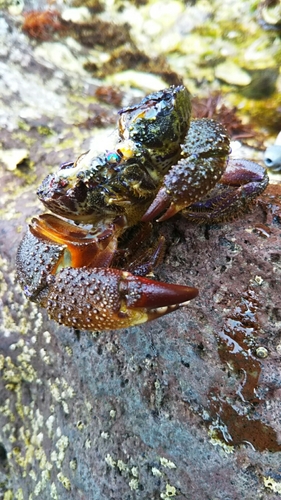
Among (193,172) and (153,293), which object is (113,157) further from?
(153,293)

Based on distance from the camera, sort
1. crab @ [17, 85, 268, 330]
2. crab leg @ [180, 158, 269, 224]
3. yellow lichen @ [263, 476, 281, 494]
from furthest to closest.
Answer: crab leg @ [180, 158, 269, 224]
crab @ [17, 85, 268, 330]
yellow lichen @ [263, 476, 281, 494]

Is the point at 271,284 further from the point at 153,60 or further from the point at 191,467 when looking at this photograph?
the point at 153,60

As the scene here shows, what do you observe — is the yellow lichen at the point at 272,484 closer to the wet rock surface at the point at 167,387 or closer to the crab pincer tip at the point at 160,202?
the wet rock surface at the point at 167,387

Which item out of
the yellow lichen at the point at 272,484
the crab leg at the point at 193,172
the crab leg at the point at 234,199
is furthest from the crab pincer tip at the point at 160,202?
the yellow lichen at the point at 272,484

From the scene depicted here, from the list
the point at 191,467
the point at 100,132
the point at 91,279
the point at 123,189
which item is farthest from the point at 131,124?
the point at 100,132

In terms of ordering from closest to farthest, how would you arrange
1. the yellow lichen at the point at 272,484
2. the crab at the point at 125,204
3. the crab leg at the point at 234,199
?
1. the yellow lichen at the point at 272,484
2. the crab at the point at 125,204
3. the crab leg at the point at 234,199

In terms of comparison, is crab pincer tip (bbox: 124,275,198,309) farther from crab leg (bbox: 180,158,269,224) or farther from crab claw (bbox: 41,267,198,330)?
crab leg (bbox: 180,158,269,224)

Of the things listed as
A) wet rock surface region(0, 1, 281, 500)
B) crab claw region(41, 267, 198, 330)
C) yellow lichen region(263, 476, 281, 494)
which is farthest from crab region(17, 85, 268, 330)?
yellow lichen region(263, 476, 281, 494)

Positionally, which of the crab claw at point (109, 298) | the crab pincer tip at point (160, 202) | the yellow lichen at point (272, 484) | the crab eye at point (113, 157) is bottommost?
the yellow lichen at point (272, 484)
